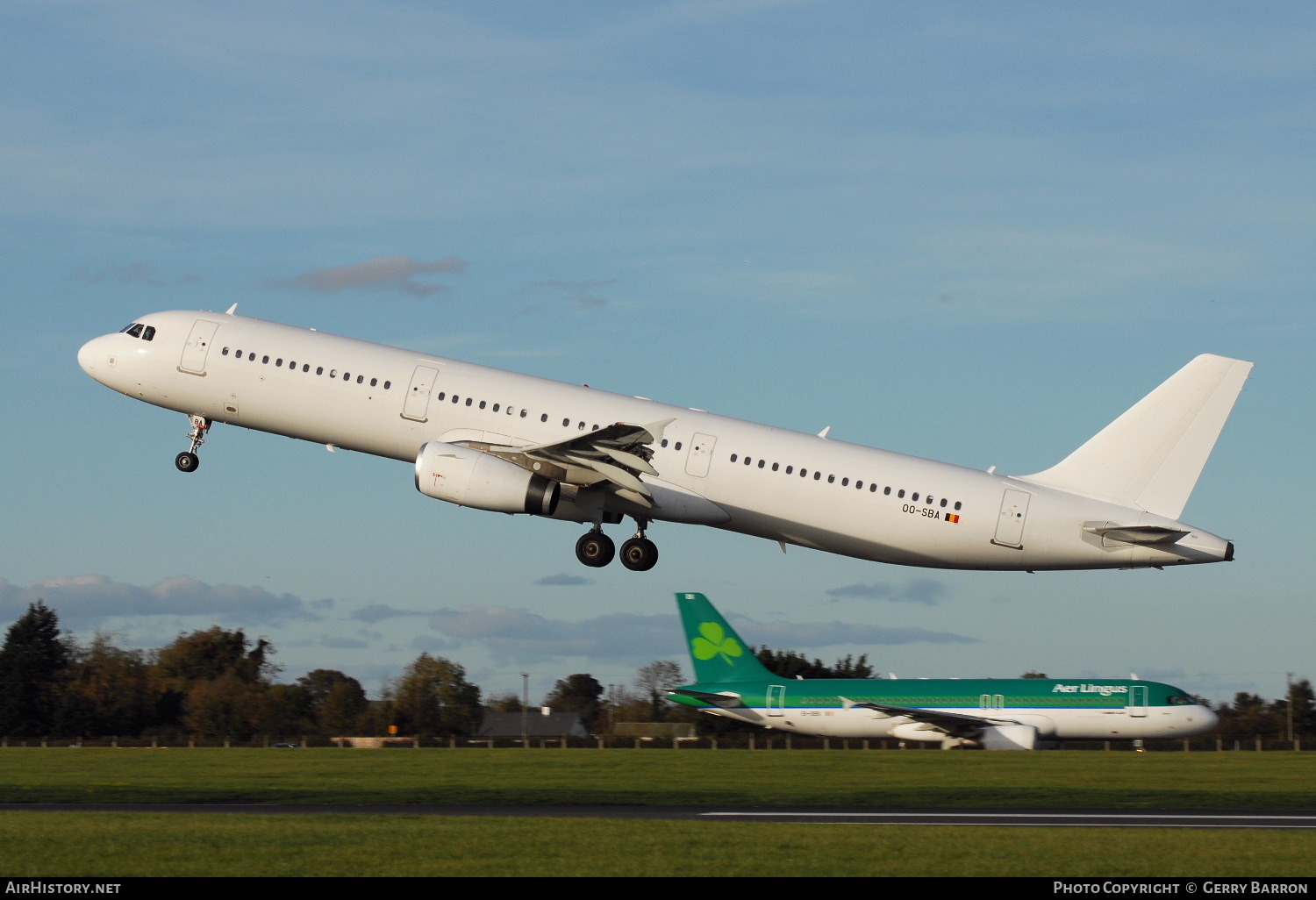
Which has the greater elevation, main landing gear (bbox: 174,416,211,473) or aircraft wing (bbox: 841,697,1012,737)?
main landing gear (bbox: 174,416,211,473)

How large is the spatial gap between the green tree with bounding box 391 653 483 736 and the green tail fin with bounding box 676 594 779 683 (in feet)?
152

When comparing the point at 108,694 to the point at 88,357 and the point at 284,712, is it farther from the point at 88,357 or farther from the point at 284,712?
the point at 88,357

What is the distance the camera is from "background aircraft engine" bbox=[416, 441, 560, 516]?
136 ft

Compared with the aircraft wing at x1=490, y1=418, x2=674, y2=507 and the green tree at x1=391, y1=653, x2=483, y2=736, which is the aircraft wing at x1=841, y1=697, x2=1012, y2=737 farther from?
the green tree at x1=391, y1=653, x2=483, y2=736

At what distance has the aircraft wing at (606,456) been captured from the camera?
133ft

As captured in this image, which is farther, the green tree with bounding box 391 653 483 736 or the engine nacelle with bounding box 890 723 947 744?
the green tree with bounding box 391 653 483 736

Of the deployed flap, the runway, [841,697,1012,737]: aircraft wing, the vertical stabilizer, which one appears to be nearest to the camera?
the runway

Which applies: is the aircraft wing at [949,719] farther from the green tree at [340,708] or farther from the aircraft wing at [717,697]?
the green tree at [340,708]

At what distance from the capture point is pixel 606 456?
41688 millimetres

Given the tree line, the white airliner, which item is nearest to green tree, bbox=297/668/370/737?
the tree line

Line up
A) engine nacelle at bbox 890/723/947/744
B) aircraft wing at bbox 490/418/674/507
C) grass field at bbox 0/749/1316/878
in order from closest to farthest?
grass field at bbox 0/749/1316/878 → aircraft wing at bbox 490/418/674/507 → engine nacelle at bbox 890/723/947/744

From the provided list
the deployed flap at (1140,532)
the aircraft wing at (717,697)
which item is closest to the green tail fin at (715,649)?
the aircraft wing at (717,697)

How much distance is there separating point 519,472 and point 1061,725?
26728 mm

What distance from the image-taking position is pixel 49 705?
4486 inches
